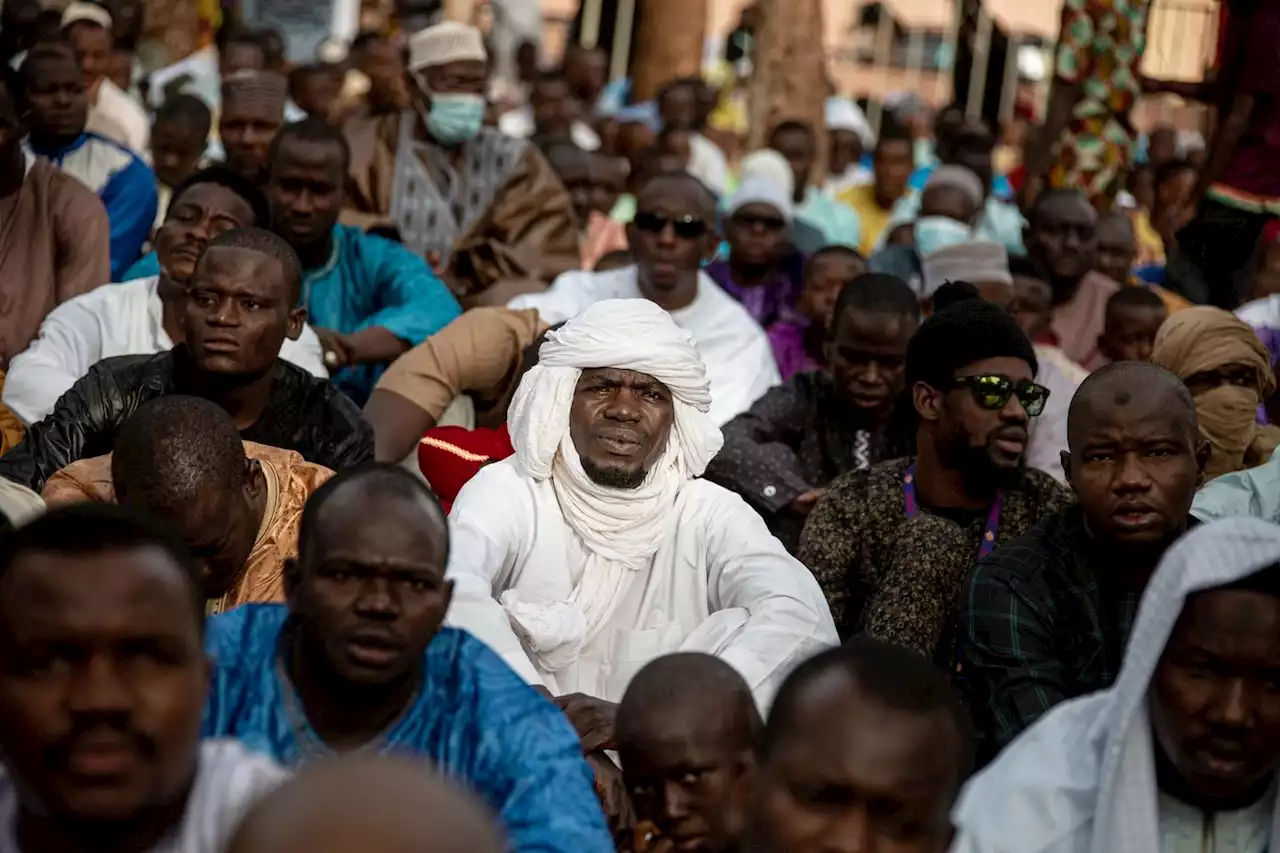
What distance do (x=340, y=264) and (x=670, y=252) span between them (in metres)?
1.29

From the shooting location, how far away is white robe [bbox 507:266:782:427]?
300 inches

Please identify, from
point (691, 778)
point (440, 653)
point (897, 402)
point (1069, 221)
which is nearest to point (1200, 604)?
point (691, 778)

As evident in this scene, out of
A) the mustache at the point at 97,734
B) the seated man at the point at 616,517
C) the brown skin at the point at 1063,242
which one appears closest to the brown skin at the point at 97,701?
the mustache at the point at 97,734

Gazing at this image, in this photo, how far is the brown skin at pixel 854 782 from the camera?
2.93 meters

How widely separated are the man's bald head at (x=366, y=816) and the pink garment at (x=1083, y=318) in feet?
23.8

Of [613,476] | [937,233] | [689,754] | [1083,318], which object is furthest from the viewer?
[937,233]

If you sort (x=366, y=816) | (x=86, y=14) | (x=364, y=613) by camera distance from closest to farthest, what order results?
(x=366, y=816) → (x=364, y=613) → (x=86, y=14)

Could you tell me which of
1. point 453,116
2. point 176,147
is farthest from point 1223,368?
point 176,147

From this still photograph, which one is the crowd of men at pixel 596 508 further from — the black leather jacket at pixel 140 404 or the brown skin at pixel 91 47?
the brown skin at pixel 91 47

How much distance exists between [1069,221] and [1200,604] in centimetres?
617

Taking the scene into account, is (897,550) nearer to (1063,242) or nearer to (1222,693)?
(1222,693)

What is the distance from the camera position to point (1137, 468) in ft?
15.3

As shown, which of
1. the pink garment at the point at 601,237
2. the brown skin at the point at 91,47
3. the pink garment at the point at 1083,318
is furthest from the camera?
the brown skin at the point at 91,47

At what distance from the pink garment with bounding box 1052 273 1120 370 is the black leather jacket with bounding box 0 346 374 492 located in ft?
13.7
